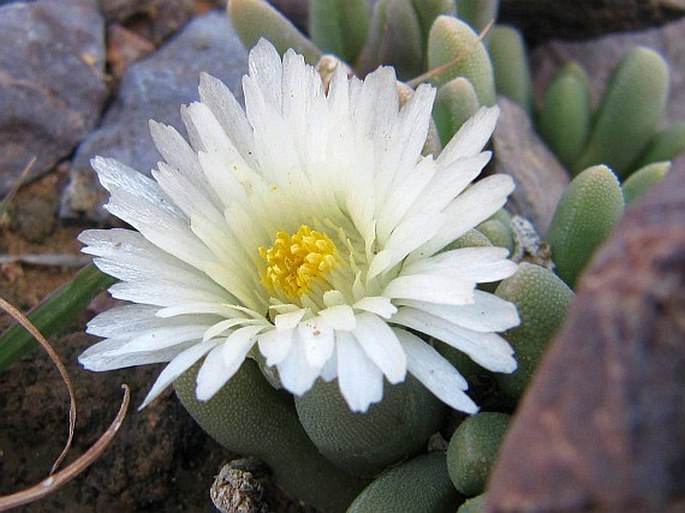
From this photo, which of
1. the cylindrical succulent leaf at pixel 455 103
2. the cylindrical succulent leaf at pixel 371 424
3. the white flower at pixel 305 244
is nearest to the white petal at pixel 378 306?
the white flower at pixel 305 244

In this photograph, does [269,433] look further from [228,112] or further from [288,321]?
[228,112]

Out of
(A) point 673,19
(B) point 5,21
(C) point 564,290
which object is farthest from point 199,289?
(A) point 673,19

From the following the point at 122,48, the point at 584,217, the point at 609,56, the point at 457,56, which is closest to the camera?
the point at 584,217

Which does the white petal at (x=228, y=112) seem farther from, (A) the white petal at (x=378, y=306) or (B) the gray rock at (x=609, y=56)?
(B) the gray rock at (x=609, y=56)

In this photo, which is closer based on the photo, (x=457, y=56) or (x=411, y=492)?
(x=411, y=492)

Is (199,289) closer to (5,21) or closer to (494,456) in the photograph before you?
(494,456)

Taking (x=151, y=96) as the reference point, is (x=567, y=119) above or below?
below

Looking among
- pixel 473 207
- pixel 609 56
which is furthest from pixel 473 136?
pixel 609 56
